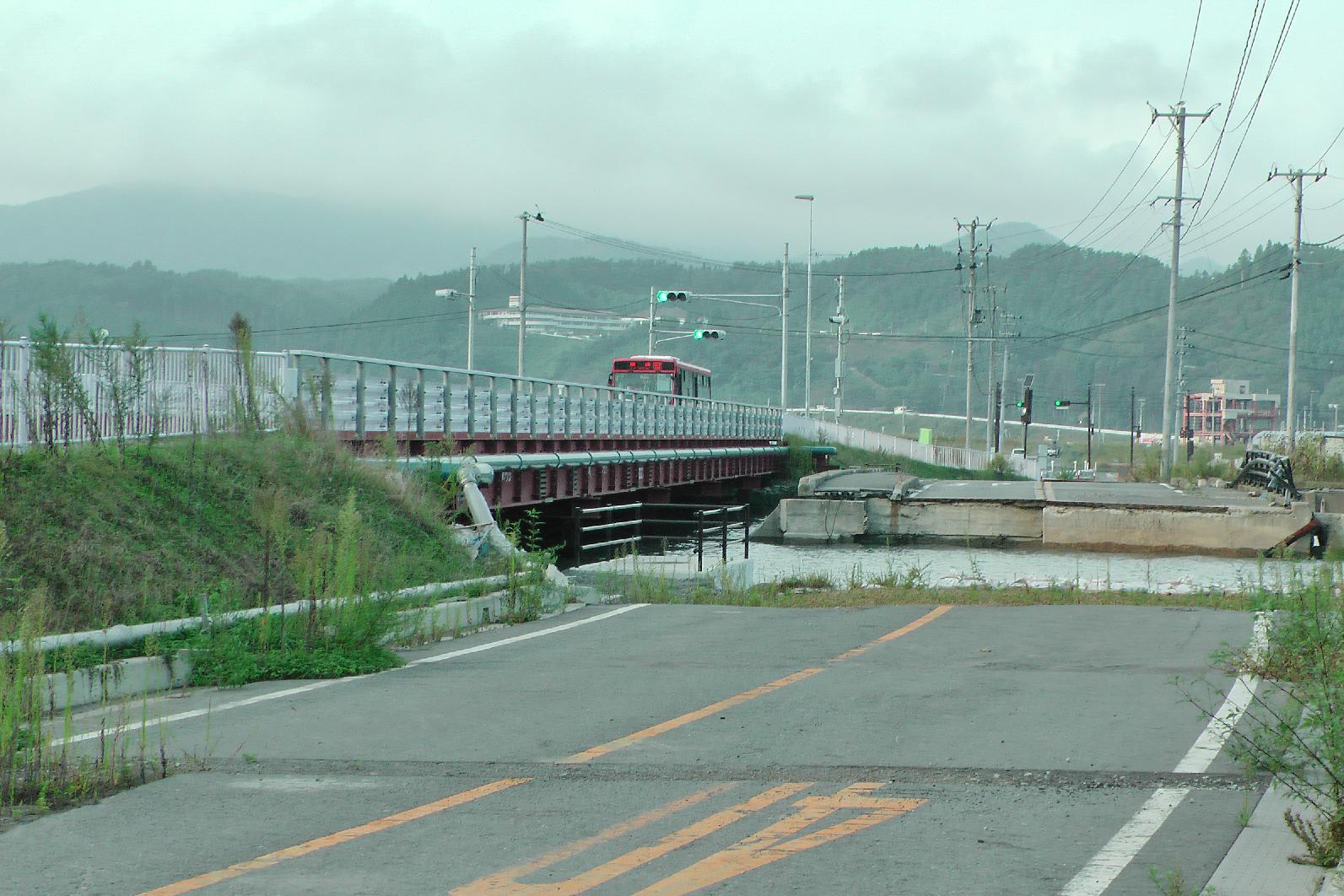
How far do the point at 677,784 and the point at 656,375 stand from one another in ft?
174

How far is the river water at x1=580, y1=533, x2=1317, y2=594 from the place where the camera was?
2697 centimetres

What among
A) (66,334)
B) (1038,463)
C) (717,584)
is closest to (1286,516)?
(717,584)

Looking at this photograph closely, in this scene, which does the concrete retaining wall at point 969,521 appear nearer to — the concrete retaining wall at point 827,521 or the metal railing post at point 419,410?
the concrete retaining wall at point 827,521

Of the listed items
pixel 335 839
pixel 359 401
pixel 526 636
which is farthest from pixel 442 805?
pixel 359 401

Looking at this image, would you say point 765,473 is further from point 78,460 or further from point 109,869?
point 109,869

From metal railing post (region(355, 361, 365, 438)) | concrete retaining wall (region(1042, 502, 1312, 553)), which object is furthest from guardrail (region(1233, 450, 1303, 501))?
metal railing post (region(355, 361, 365, 438))

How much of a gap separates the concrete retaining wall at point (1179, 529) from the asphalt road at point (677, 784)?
82.8ft

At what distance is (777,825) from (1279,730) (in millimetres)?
2247

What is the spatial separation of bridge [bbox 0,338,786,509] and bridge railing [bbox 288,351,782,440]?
0.04 meters

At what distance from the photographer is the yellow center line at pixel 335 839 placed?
529 cm

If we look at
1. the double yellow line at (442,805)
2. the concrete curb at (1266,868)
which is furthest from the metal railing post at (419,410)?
the concrete curb at (1266,868)

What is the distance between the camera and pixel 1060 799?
6539mm

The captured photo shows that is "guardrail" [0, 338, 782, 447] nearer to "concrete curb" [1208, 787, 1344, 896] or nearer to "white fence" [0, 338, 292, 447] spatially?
"white fence" [0, 338, 292, 447]

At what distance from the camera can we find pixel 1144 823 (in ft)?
20.0
